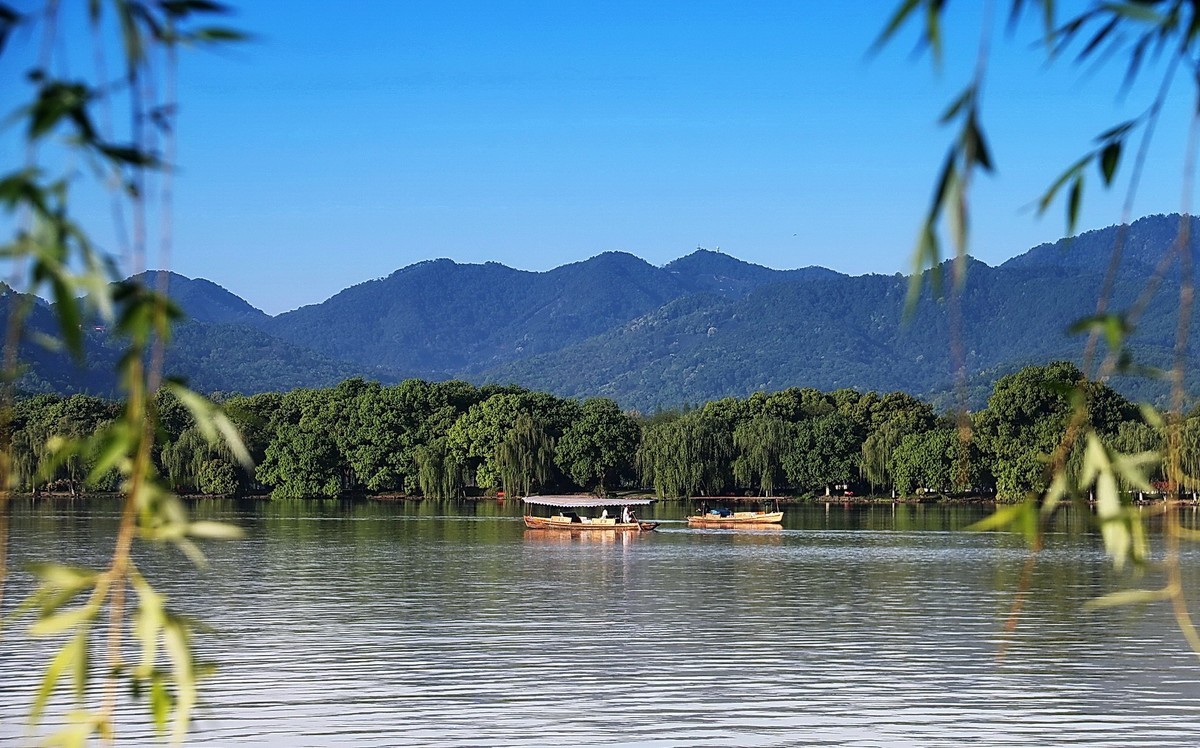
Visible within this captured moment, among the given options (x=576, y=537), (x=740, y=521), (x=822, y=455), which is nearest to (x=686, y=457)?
(x=822, y=455)

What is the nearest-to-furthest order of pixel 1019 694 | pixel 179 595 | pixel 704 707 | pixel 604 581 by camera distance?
pixel 704 707 < pixel 1019 694 < pixel 179 595 < pixel 604 581

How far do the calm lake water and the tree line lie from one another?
163ft

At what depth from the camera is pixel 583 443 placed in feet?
357

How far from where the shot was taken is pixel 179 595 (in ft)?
111

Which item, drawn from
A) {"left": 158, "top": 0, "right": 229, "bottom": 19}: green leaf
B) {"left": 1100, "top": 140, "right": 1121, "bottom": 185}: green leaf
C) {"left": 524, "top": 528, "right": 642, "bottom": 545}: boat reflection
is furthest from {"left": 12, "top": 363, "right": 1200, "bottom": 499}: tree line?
{"left": 158, "top": 0, "right": 229, "bottom": 19}: green leaf

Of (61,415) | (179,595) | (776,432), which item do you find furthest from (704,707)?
(61,415)

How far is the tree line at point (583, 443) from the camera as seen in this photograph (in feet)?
322

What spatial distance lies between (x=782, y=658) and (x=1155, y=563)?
25287mm

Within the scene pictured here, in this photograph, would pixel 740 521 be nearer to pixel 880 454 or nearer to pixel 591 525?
pixel 591 525

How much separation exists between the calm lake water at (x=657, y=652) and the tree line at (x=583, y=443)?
49.6 metres

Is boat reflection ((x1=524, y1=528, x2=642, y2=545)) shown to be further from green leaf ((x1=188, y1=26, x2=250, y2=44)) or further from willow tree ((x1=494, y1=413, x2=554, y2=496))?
green leaf ((x1=188, y1=26, x2=250, y2=44))

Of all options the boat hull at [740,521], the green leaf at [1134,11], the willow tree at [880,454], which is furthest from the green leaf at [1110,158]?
the willow tree at [880,454]

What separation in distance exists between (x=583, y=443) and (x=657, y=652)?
84340 millimetres

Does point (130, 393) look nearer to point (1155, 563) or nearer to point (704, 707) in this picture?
point (704, 707)
